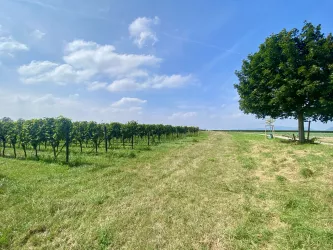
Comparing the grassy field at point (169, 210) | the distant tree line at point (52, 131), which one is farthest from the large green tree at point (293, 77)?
the distant tree line at point (52, 131)

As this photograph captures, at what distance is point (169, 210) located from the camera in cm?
538

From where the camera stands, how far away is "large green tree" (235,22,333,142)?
52.7 feet

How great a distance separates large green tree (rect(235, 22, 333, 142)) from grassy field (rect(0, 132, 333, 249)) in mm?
9649

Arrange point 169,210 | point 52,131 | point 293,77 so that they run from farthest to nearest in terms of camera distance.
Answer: point 293,77 → point 52,131 → point 169,210

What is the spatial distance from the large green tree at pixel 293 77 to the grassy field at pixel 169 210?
965cm

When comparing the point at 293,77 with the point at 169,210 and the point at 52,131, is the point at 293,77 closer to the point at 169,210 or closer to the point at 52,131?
the point at 169,210

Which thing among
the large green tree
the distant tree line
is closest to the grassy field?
the distant tree line

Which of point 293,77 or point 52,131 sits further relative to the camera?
point 293,77

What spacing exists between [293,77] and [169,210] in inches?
692

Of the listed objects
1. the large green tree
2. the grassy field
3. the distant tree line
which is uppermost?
the large green tree

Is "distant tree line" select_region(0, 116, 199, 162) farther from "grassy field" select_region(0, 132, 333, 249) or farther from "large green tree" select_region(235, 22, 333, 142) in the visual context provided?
"large green tree" select_region(235, 22, 333, 142)

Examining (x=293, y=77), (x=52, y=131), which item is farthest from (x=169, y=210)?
(x=293, y=77)

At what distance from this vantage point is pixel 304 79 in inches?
648

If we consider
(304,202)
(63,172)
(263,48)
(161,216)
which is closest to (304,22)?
(263,48)
